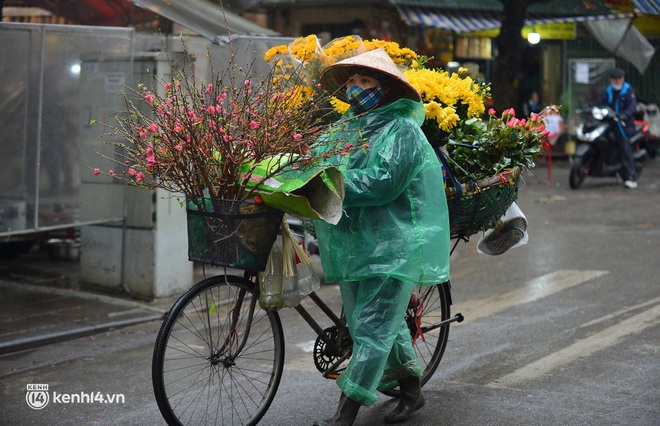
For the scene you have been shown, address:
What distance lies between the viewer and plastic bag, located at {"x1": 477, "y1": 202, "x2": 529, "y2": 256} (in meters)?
5.23

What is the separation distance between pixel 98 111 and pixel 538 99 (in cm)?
1495

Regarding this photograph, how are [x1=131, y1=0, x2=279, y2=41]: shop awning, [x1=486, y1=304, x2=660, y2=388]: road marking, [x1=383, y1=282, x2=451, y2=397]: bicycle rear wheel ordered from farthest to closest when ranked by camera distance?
[x1=131, y1=0, x2=279, y2=41]: shop awning, [x1=486, y1=304, x2=660, y2=388]: road marking, [x1=383, y1=282, x2=451, y2=397]: bicycle rear wheel

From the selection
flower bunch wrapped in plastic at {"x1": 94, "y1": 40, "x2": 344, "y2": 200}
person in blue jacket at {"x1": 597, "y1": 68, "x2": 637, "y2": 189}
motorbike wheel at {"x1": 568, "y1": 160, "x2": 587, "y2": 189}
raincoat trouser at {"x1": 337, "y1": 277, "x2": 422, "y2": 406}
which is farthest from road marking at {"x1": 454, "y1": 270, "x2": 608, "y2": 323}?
person in blue jacket at {"x1": 597, "y1": 68, "x2": 637, "y2": 189}

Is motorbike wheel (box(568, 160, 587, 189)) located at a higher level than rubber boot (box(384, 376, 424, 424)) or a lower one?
higher

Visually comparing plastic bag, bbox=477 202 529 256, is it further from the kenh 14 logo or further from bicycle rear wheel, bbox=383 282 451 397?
the kenh 14 logo

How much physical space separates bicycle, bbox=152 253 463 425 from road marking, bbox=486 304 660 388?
51 centimetres

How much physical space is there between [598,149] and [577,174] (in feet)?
1.72

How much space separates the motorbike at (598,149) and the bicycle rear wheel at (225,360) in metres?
11.0

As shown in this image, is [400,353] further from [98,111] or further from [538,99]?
[538,99]

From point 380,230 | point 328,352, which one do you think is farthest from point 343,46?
point 328,352

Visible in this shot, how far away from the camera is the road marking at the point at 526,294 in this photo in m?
7.32

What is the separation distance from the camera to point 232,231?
3.96 metres

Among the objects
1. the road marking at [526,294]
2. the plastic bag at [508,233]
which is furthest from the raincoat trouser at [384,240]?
the road marking at [526,294]

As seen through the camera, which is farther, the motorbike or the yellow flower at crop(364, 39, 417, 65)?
the motorbike
